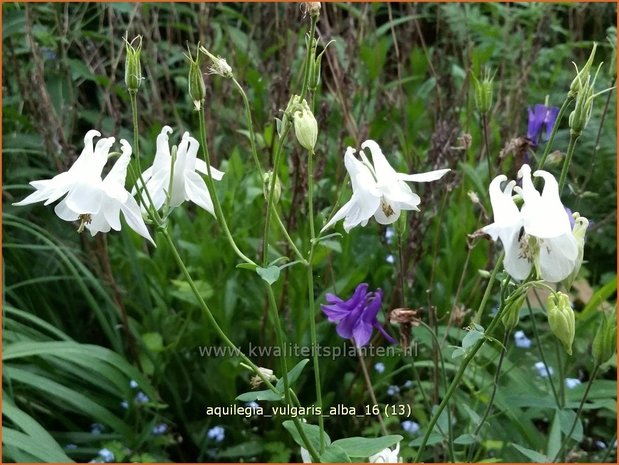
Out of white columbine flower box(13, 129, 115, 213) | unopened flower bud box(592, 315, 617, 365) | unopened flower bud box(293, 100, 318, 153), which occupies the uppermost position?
unopened flower bud box(293, 100, 318, 153)

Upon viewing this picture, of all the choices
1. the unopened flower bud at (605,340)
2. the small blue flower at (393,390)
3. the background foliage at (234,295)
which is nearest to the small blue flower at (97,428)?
the background foliage at (234,295)

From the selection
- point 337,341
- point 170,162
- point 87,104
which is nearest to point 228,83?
point 87,104

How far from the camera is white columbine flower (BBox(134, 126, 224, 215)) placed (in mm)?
1033

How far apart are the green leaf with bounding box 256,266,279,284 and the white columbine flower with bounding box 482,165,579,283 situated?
0.26 m

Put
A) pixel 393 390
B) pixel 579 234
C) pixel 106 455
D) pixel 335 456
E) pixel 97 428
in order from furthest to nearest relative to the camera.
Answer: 1. pixel 97 428
2. pixel 393 390
3. pixel 106 455
4. pixel 335 456
5. pixel 579 234

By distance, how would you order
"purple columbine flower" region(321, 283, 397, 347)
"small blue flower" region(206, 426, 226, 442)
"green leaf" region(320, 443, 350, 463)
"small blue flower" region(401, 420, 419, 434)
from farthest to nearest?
1. "small blue flower" region(206, 426, 226, 442)
2. "small blue flower" region(401, 420, 419, 434)
3. "purple columbine flower" region(321, 283, 397, 347)
4. "green leaf" region(320, 443, 350, 463)

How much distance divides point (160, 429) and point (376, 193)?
1.07 m

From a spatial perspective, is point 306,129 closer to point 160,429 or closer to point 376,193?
point 376,193

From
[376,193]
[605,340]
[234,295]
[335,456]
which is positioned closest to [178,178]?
[376,193]

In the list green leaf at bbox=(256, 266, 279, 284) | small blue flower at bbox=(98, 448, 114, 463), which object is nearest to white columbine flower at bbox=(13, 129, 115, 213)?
green leaf at bbox=(256, 266, 279, 284)

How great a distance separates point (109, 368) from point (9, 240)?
0.56 m

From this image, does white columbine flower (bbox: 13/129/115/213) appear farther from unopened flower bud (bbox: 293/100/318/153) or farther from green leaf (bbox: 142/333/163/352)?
→ green leaf (bbox: 142/333/163/352)

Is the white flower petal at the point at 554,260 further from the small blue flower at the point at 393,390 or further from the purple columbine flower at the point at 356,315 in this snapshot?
the small blue flower at the point at 393,390

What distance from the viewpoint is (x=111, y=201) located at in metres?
0.96
